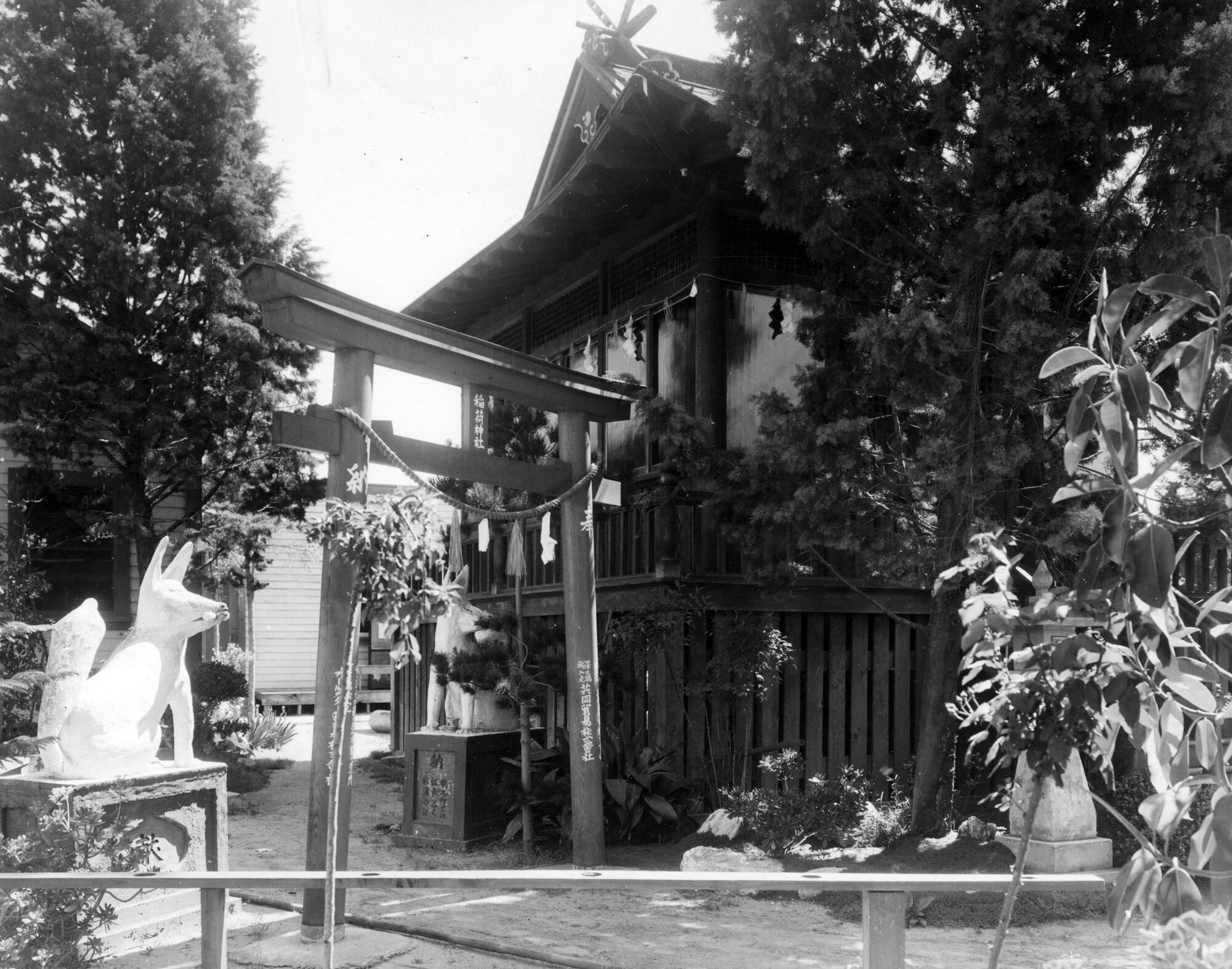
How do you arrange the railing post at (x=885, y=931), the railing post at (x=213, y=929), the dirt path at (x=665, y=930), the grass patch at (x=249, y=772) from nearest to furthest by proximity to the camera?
1. the railing post at (x=885, y=931)
2. the railing post at (x=213, y=929)
3. the dirt path at (x=665, y=930)
4. the grass patch at (x=249, y=772)

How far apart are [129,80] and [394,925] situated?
12.6 m

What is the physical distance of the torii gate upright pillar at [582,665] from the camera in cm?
827

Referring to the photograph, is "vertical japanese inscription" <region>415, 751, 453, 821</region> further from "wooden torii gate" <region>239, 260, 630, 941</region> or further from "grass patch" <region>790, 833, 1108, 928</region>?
"grass patch" <region>790, 833, 1108, 928</region>

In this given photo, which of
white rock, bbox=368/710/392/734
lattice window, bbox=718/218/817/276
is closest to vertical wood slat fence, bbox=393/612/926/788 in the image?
lattice window, bbox=718/218/817/276

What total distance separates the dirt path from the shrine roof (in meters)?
5.55

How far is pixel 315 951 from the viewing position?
5914 mm

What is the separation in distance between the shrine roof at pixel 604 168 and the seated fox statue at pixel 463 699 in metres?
3.66

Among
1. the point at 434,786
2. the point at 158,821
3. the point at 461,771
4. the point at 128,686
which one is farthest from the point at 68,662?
the point at 434,786

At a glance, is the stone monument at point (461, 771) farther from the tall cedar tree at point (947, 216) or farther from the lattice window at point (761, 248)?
the lattice window at point (761, 248)

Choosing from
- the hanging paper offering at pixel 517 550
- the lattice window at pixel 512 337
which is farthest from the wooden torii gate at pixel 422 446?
the lattice window at pixel 512 337

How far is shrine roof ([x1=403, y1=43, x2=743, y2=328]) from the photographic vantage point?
29.1 ft

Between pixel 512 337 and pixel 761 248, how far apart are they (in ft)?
17.2

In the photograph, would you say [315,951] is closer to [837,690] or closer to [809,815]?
[809,815]

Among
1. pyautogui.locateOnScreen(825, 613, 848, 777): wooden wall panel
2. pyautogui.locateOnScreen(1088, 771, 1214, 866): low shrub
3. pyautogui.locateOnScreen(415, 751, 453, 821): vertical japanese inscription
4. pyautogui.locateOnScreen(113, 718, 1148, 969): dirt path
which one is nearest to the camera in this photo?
pyautogui.locateOnScreen(113, 718, 1148, 969): dirt path
